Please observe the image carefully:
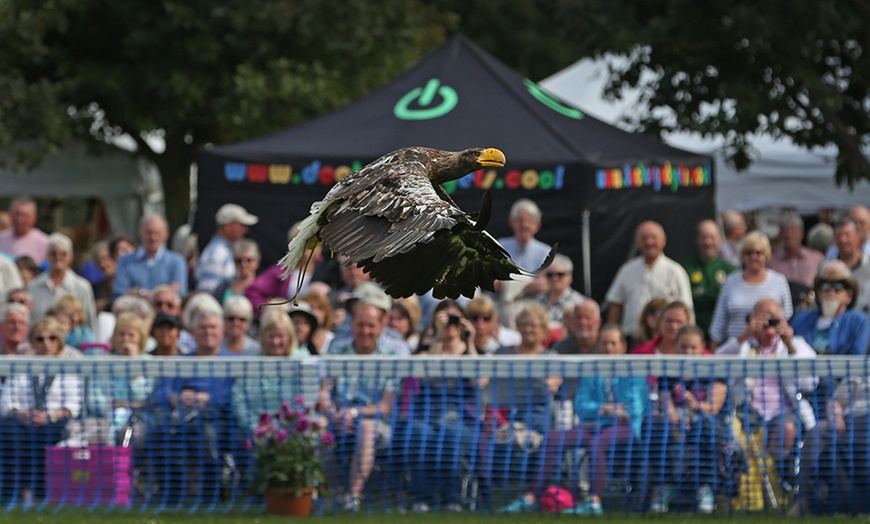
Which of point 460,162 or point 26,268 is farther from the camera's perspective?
point 26,268

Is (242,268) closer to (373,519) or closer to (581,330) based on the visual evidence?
(581,330)

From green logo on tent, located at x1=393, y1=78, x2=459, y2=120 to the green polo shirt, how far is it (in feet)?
8.77

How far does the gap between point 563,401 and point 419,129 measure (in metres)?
4.19

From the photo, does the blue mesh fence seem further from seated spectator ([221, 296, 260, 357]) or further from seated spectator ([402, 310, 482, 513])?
seated spectator ([221, 296, 260, 357])

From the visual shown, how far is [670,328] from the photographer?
1067 cm

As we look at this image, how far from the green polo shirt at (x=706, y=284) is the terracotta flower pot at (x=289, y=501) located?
13.5 ft

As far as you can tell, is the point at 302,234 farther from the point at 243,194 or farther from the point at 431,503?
the point at 243,194

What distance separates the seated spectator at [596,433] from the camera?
9680 millimetres

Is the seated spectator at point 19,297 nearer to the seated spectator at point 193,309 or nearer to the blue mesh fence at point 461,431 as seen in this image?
the seated spectator at point 193,309

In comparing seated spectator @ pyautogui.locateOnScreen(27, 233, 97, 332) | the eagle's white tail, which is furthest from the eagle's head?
seated spectator @ pyautogui.locateOnScreen(27, 233, 97, 332)

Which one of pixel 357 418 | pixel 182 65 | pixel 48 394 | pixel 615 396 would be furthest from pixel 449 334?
pixel 182 65

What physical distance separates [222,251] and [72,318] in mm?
1647

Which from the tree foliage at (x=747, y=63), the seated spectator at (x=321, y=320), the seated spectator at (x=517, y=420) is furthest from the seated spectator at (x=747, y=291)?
the tree foliage at (x=747, y=63)

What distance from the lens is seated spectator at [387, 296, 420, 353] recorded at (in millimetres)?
11328
